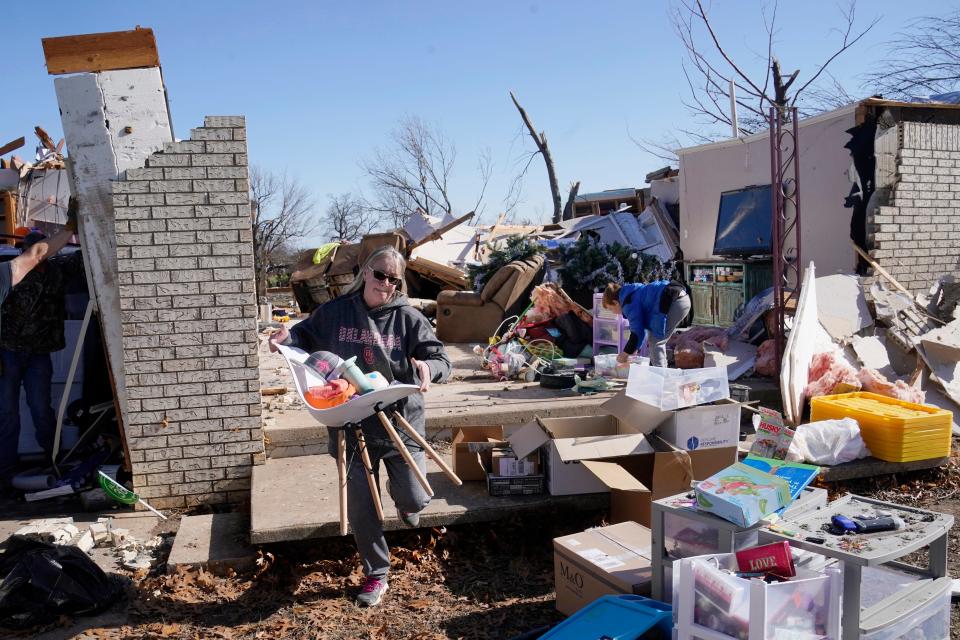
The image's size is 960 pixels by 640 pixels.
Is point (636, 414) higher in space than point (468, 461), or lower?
higher

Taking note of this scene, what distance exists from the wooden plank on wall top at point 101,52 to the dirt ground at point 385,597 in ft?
10.8

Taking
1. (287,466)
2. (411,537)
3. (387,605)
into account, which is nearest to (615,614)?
(387,605)

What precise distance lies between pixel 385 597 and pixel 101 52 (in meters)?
3.95

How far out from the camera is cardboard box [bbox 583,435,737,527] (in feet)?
14.9

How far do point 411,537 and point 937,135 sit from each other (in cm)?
732

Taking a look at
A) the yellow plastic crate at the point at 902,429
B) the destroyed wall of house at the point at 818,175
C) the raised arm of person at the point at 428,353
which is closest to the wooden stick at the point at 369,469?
the raised arm of person at the point at 428,353

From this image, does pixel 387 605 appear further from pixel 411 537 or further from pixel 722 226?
pixel 722 226

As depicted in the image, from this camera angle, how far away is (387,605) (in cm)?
405

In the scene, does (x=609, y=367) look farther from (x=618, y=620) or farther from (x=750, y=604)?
(x=750, y=604)

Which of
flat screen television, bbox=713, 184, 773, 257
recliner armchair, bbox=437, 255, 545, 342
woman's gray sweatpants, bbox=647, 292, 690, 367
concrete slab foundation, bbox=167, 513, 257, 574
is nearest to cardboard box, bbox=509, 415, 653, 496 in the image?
concrete slab foundation, bbox=167, 513, 257, 574

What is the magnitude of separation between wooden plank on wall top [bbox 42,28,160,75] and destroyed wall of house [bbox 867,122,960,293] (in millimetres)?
Answer: 7201

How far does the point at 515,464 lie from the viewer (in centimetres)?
497

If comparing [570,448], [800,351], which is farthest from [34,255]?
[800,351]

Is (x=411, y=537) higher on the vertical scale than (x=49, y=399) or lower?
lower
